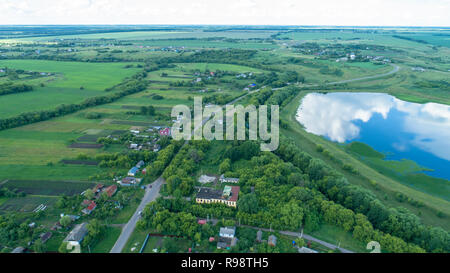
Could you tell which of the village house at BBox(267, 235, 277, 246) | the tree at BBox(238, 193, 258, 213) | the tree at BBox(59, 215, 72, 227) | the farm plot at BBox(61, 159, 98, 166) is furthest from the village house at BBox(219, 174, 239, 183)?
the farm plot at BBox(61, 159, 98, 166)

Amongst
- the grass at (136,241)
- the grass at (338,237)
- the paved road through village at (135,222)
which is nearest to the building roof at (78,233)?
the paved road through village at (135,222)

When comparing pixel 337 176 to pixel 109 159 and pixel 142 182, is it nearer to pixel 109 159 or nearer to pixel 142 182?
pixel 142 182

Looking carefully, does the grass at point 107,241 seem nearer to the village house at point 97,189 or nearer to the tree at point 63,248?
the tree at point 63,248

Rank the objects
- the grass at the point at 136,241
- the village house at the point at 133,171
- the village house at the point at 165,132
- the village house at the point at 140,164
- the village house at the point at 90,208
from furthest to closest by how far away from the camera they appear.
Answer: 1. the village house at the point at 165,132
2. the village house at the point at 140,164
3. the village house at the point at 133,171
4. the village house at the point at 90,208
5. the grass at the point at 136,241

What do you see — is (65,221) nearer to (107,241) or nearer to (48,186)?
(107,241)

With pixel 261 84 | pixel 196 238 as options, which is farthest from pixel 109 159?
pixel 261 84

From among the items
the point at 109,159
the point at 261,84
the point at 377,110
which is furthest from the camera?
the point at 261,84
